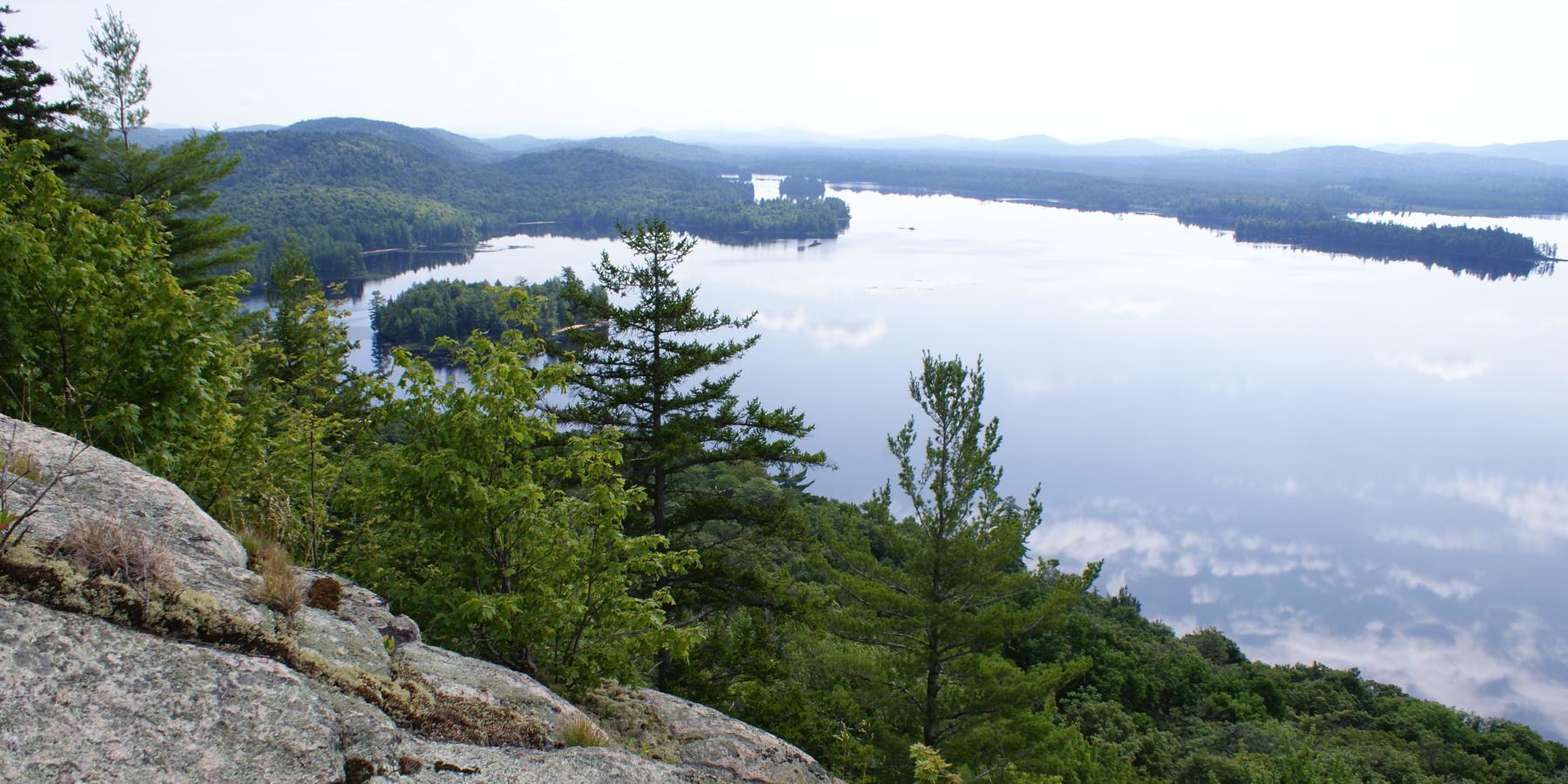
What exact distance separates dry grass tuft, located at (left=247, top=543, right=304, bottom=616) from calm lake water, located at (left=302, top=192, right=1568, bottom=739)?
1908 centimetres

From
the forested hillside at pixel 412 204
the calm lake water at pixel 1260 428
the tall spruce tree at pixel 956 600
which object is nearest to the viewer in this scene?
the tall spruce tree at pixel 956 600

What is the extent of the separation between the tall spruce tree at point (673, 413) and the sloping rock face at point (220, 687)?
6.98 meters

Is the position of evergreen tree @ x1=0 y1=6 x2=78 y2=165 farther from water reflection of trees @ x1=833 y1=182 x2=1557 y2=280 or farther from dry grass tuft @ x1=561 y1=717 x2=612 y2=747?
water reflection of trees @ x1=833 y1=182 x2=1557 y2=280

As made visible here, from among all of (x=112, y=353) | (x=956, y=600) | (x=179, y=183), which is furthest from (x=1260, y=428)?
(x=112, y=353)

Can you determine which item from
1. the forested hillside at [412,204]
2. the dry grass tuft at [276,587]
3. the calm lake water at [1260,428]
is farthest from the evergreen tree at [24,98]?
the forested hillside at [412,204]

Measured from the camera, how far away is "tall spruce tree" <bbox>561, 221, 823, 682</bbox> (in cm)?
1171

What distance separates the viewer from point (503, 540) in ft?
18.4

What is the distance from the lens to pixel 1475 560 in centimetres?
3678

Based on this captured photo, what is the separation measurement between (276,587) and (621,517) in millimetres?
2499

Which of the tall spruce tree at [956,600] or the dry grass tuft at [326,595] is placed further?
the tall spruce tree at [956,600]

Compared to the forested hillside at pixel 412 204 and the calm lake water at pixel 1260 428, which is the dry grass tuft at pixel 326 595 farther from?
the forested hillside at pixel 412 204

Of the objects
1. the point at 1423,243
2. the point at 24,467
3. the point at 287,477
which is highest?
the point at 1423,243

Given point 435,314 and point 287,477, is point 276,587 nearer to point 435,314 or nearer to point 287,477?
point 287,477

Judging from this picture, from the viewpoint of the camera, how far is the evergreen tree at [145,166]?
63.1 feet
